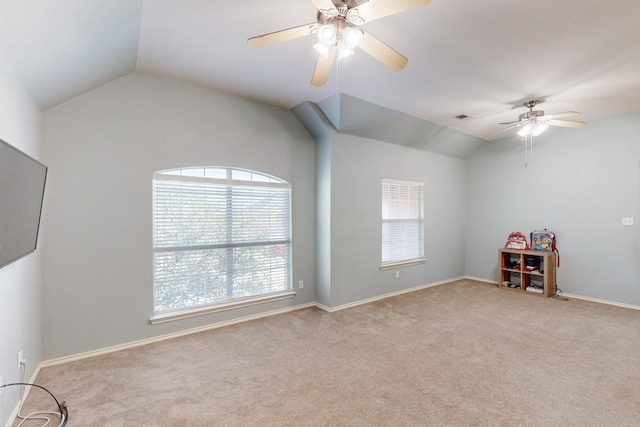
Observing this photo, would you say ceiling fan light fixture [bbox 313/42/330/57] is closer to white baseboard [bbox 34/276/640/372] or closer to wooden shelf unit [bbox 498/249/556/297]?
white baseboard [bbox 34/276/640/372]

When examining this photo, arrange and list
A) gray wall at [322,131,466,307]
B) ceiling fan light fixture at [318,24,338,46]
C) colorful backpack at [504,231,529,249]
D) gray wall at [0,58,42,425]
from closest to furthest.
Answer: ceiling fan light fixture at [318,24,338,46], gray wall at [0,58,42,425], gray wall at [322,131,466,307], colorful backpack at [504,231,529,249]

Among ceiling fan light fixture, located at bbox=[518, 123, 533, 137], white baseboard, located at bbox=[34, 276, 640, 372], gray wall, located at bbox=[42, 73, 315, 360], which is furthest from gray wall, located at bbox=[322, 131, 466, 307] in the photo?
ceiling fan light fixture, located at bbox=[518, 123, 533, 137]

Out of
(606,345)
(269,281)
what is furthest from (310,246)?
(606,345)

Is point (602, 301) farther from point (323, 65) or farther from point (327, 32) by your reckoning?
point (327, 32)

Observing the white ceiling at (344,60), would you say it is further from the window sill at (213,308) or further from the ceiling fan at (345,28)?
the window sill at (213,308)

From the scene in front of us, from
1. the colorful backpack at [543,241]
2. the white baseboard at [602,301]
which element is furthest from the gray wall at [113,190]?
the white baseboard at [602,301]

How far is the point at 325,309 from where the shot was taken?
13.5 ft

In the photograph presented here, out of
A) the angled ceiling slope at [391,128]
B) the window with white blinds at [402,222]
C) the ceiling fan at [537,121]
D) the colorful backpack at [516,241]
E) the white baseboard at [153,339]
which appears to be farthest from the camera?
the colorful backpack at [516,241]

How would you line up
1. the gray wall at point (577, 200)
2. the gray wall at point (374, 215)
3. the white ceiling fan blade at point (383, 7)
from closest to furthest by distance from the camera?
the white ceiling fan blade at point (383, 7)
the gray wall at point (374, 215)
the gray wall at point (577, 200)

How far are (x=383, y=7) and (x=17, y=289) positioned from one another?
286 centimetres

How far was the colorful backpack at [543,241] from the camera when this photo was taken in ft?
16.3

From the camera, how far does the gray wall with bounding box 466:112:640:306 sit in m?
4.34

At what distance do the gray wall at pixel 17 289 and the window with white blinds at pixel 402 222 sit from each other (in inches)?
158

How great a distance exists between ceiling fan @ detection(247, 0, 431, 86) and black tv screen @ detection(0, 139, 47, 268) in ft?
4.57
